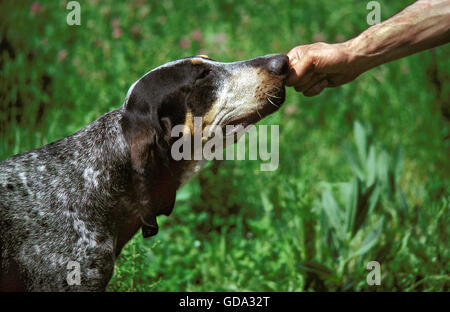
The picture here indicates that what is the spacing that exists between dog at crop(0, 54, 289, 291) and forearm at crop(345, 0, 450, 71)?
1.75 feet

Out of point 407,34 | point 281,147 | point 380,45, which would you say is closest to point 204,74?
point 380,45

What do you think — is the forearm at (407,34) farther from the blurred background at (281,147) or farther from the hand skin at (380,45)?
the blurred background at (281,147)

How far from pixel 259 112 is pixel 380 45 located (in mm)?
857

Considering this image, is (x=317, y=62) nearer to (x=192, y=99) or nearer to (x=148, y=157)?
(x=192, y=99)

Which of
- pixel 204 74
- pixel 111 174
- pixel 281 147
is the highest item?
pixel 204 74

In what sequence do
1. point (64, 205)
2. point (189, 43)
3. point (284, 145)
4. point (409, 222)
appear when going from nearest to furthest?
point (64, 205) < point (409, 222) < point (284, 145) < point (189, 43)

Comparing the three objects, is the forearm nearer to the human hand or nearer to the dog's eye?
the human hand

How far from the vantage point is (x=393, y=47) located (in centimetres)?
310

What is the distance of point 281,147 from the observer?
4664mm

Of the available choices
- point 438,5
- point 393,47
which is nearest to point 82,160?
point 393,47

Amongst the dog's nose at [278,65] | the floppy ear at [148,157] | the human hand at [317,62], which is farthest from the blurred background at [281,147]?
the dog's nose at [278,65]

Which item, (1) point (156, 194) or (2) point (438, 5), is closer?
(1) point (156, 194)
